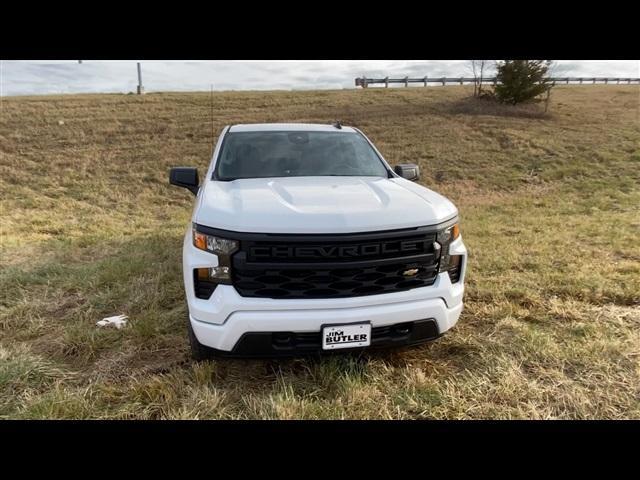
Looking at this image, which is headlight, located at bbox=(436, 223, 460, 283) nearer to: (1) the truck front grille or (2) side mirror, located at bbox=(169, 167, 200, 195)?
(1) the truck front grille

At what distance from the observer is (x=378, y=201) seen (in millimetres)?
2854

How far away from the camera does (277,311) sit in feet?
8.14

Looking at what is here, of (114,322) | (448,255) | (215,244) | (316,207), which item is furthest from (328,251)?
(114,322)

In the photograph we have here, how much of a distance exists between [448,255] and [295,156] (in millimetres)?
1795

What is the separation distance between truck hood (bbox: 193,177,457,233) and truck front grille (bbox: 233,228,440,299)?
7 centimetres

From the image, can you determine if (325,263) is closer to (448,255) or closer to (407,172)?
(448,255)

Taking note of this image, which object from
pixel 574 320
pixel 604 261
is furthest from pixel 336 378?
pixel 604 261

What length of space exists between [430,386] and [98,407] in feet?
6.80

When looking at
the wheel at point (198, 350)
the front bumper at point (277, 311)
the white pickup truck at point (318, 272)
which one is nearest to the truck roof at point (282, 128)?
the white pickup truck at point (318, 272)

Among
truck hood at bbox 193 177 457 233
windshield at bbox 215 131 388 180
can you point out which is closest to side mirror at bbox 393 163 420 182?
windshield at bbox 215 131 388 180

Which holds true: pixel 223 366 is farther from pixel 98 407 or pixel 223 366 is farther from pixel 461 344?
pixel 461 344

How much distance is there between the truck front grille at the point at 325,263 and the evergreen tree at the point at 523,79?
69.6 ft

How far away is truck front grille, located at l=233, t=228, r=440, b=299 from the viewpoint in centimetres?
249

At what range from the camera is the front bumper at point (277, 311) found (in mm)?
2467
